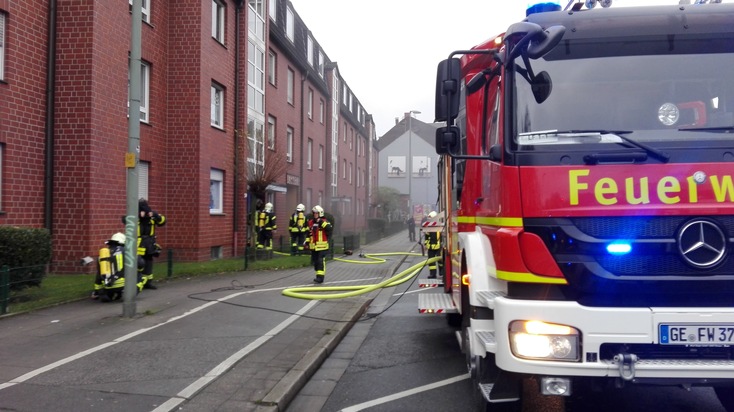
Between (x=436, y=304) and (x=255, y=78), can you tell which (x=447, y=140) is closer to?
(x=436, y=304)

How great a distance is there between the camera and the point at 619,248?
381 cm

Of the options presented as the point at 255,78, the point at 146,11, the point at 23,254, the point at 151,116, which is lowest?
the point at 23,254

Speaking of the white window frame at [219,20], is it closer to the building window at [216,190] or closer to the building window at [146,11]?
the building window at [146,11]

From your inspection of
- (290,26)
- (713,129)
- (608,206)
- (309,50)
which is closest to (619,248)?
(608,206)

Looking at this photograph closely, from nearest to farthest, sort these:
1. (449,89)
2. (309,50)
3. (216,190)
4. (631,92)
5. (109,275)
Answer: (631,92)
(449,89)
(109,275)
(216,190)
(309,50)

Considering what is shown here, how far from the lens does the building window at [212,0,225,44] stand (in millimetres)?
19719

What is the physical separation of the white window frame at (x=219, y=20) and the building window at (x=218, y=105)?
4.82 feet

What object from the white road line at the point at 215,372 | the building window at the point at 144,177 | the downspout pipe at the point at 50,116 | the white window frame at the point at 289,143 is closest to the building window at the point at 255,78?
the white window frame at the point at 289,143

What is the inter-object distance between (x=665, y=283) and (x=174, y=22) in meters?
16.9

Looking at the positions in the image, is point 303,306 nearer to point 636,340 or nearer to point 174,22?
point 636,340

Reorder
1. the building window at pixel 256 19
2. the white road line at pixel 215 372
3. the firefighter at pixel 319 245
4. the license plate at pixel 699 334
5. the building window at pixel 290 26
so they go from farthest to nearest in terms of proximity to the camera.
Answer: the building window at pixel 290 26 → the building window at pixel 256 19 → the firefighter at pixel 319 245 → the white road line at pixel 215 372 → the license plate at pixel 699 334

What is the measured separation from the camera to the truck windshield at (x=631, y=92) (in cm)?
407

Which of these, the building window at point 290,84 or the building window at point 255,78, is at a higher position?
the building window at point 290,84

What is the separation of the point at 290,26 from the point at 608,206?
28.1 meters
